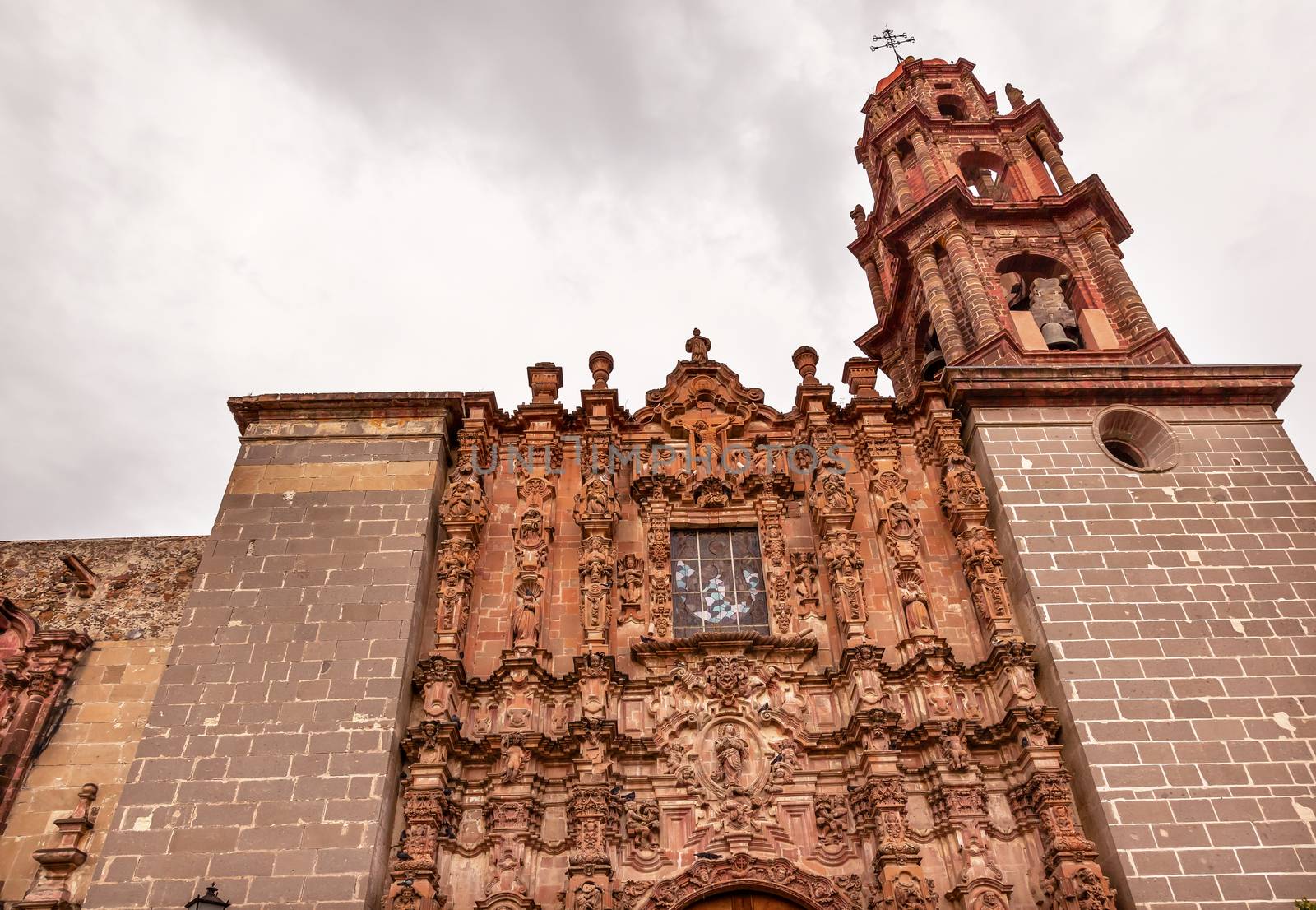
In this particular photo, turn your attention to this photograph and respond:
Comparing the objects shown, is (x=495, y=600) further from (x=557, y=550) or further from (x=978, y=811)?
(x=978, y=811)

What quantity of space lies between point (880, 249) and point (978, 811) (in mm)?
17170

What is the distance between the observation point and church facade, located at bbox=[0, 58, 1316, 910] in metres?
11.0

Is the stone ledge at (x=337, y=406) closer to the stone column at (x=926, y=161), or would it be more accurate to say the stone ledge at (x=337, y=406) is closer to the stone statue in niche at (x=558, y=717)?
the stone statue in niche at (x=558, y=717)

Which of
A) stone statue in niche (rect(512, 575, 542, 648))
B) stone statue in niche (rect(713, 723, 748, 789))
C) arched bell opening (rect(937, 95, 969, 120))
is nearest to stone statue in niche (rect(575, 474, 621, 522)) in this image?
stone statue in niche (rect(512, 575, 542, 648))

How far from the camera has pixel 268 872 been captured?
34.4 ft

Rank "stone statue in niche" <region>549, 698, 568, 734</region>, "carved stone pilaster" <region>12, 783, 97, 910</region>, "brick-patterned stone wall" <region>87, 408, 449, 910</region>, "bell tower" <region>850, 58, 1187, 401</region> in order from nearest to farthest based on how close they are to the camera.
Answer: "brick-patterned stone wall" <region>87, 408, 449, 910</region>, "carved stone pilaster" <region>12, 783, 97, 910</region>, "stone statue in niche" <region>549, 698, 568, 734</region>, "bell tower" <region>850, 58, 1187, 401</region>

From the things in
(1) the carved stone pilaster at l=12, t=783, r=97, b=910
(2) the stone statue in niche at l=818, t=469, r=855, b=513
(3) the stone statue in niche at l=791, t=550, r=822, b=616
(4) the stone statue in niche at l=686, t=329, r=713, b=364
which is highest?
(4) the stone statue in niche at l=686, t=329, r=713, b=364

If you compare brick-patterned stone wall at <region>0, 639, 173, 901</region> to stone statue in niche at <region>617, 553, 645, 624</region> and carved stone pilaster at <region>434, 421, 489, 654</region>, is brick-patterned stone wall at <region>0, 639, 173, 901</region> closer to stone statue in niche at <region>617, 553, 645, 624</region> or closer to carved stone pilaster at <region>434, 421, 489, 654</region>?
carved stone pilaster at <region>434, 421, 489, 654</region>

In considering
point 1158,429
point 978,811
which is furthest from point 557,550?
point 1158,429

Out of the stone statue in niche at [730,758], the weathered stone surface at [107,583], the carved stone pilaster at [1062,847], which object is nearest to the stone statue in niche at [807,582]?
the stone statue in niche at [730,758]

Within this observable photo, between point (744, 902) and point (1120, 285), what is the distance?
14384 millimetres

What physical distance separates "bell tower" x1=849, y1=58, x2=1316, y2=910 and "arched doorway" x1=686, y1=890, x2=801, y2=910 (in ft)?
11.8

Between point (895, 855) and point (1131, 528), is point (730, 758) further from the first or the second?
point (1131, 528)

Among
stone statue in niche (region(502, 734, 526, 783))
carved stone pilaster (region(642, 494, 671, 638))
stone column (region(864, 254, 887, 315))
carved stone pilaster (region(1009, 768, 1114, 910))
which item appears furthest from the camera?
stone column (region(864, 254, 887, 315))
